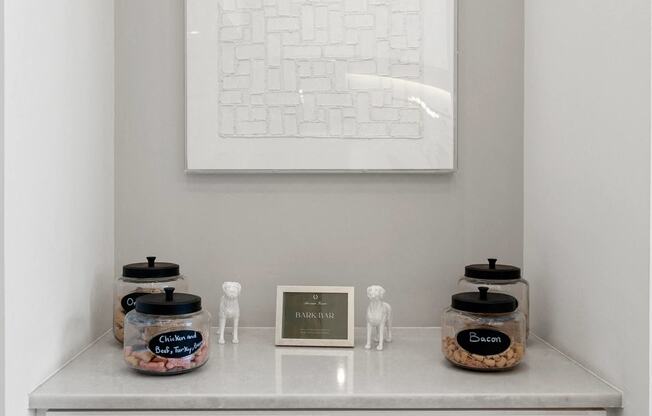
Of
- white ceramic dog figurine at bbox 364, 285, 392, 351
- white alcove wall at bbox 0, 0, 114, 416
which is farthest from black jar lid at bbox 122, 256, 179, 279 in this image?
white ceramic dog figurine at bbox 364, 285, 392, 351

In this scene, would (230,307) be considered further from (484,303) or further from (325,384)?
(484,303)

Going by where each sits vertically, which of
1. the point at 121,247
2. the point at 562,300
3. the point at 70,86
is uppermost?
the point at 70,86

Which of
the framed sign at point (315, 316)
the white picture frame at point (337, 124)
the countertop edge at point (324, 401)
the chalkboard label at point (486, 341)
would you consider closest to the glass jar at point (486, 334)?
the chalkboard label at point (486, 341)

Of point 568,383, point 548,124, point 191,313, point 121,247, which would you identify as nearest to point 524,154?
point 548,124

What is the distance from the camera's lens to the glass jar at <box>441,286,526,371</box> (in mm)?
1259

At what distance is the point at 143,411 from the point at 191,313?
0.20 metres

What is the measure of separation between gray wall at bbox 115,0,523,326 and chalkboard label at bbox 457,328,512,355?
41 cm

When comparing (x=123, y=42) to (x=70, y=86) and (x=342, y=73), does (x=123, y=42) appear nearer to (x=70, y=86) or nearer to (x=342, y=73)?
(x=70, y=86)

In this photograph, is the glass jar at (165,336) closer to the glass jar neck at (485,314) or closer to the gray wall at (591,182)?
the glass jar neck at (485,314)

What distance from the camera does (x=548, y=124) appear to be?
1.50 m

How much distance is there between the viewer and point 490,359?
126 centimetres

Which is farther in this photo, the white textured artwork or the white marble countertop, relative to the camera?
the white textured artwork

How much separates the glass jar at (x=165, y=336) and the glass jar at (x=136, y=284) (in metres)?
0.17

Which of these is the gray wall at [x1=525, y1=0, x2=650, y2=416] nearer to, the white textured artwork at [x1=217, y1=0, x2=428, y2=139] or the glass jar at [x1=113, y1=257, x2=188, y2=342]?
the white textured artwork at [x1=217, y1=0, x2=428, y2=139]
